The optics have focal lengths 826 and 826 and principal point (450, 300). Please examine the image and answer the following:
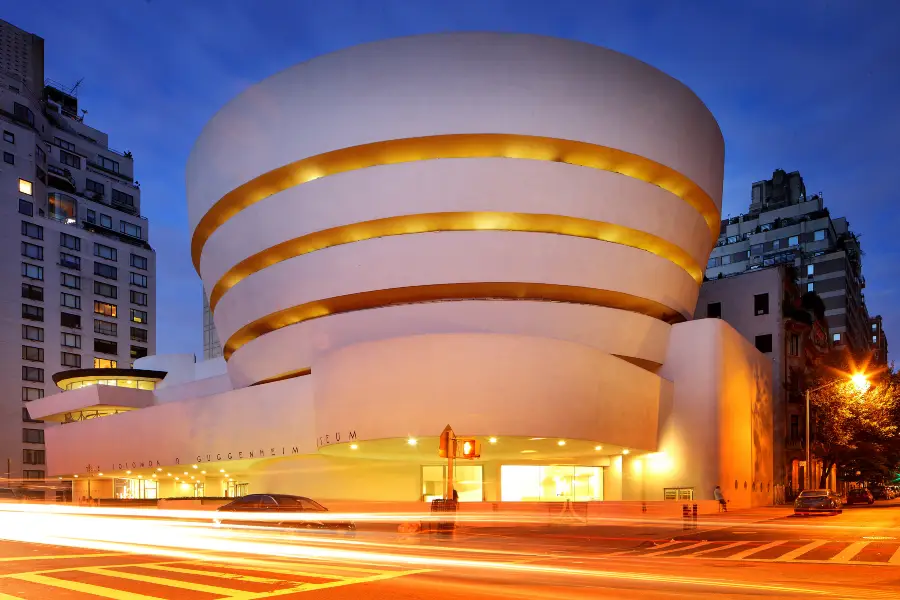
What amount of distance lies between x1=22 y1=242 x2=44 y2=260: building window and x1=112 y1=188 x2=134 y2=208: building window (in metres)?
15.3

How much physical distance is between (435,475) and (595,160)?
2001 centimetres

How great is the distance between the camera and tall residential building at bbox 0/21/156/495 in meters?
91.2

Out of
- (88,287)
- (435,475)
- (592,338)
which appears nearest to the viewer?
(592,338)

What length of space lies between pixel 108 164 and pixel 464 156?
82.5 metres

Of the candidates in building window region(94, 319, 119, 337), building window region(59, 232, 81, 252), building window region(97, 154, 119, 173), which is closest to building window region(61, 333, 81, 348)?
building window region(94, 319, 119, 337)

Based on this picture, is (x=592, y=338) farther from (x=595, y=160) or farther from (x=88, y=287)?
(x=88, y=287)

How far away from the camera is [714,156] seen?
48.7 m

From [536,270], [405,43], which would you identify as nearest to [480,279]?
[536,270]

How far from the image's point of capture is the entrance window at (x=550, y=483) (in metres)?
46.8

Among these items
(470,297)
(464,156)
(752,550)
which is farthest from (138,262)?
(752,550)

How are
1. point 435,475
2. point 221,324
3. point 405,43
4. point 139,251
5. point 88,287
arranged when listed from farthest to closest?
1. point 139,251
2. point 88,287
3. point 221,324
4. point 435,475
5. point 405,43

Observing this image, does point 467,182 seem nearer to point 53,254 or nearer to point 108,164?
point 53,254

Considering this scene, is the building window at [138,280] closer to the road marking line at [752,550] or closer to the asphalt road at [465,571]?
the asphalt road at [465,571]

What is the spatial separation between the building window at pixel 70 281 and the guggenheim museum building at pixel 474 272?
182 ft
